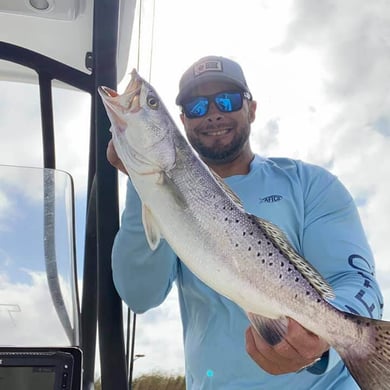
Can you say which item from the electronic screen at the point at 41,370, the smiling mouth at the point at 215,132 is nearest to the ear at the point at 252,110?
the smiling mouth at the point at 215,132

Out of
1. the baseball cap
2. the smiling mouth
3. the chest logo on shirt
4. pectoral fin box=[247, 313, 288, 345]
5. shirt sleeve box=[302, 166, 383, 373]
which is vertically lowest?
pectoral fin box=[247, 313, 288, 345]

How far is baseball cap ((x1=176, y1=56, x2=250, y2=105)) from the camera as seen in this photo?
2414 millimetres

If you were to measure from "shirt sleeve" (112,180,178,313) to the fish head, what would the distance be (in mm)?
284

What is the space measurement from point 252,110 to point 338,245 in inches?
36.2

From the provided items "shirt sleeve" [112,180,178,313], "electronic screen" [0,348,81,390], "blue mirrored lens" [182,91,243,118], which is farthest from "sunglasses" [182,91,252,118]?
"electronic screen" [0,348,81,390]

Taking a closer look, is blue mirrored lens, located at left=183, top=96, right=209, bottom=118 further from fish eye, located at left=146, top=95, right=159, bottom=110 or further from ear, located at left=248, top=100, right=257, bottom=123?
fish eye, located at left=146, top=95, right=159, bottom=110

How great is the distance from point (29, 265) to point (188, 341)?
0.72 metres

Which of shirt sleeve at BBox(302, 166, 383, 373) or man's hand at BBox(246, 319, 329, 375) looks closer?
man's hand at BBox(246, 319, 329, 375)

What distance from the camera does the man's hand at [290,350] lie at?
1459mm

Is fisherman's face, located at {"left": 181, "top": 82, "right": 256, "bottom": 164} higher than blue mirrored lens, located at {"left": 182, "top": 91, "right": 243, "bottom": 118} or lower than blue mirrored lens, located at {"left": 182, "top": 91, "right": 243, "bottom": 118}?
lower

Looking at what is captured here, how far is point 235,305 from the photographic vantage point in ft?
6.57

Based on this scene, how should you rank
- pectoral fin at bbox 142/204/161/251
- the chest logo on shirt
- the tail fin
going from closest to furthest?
the tail fin < pectoral fin at bbox 142/204/161/251 < the chest logo on shirt

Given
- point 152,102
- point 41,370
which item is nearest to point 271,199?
point 152,102

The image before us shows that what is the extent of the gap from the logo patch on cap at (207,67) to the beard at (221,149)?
9.9 inches
